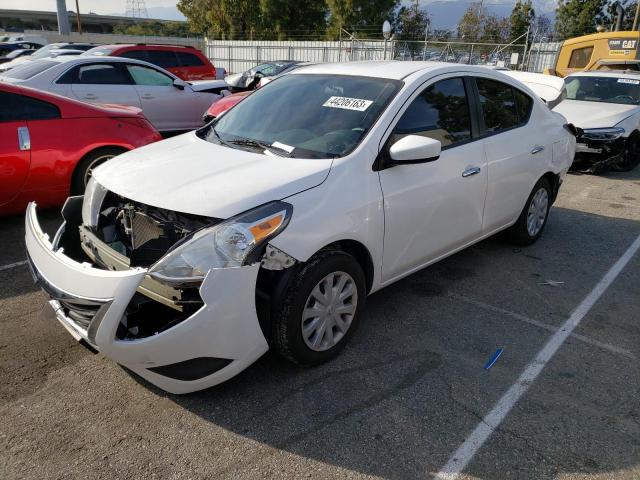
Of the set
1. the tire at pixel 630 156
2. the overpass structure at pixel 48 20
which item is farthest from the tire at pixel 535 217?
the overpass structure at pixel 48 20

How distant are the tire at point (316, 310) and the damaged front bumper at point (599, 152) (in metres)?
6.89

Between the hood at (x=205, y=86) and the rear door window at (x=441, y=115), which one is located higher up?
the rear door window at (x=441, y=115)

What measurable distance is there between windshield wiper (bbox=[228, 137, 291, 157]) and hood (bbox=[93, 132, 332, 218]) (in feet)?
0.27

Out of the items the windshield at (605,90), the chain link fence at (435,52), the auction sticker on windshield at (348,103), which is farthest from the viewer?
the chain link fence at (435,52)

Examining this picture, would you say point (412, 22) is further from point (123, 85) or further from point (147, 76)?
point (123, 85)

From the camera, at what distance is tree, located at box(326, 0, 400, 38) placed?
34562 millimetres

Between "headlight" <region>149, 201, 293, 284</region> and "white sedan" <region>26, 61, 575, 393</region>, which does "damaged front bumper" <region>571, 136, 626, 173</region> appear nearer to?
"white sedan" <region>26, 61, 575, 393</region>

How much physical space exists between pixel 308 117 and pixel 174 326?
177 cm

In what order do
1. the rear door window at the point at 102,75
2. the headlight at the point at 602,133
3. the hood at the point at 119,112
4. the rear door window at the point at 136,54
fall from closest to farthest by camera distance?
the hood at the point at 119,112
the rear door window at the point at 102,75
the headlight at the point at 602,133
the rear door window at the point at 136,54

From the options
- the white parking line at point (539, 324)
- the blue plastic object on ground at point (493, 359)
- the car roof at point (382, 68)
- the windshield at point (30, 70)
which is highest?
the car roof at point (382, 68)

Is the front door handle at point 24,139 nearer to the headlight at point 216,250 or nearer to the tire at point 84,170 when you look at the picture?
the tire at point 84,170

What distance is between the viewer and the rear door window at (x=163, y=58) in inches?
490

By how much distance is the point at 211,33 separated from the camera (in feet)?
134

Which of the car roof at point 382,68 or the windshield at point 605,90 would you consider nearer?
the car roof at point 382,68
